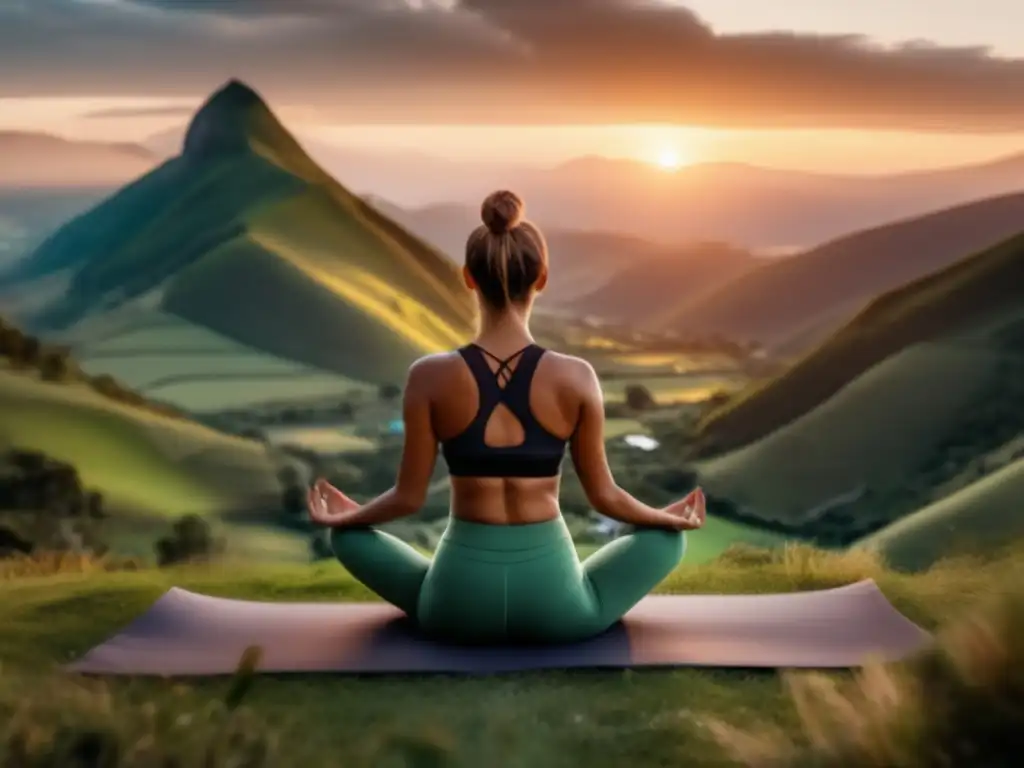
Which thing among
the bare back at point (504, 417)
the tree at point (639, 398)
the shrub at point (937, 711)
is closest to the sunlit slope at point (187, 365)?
the tree at point (639, 398)

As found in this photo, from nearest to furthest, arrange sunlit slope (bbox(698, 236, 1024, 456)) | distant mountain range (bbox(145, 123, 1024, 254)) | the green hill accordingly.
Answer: sunlit slope (bbox(698, 236, 1024, 456))
the green hill
distant mountain range (bbox(145, 123, 1024, 254))

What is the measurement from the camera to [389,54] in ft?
12.2

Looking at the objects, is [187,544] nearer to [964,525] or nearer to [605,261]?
[605,261]

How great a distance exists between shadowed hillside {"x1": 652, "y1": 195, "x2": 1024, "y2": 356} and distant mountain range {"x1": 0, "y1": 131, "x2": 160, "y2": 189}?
1.71 m

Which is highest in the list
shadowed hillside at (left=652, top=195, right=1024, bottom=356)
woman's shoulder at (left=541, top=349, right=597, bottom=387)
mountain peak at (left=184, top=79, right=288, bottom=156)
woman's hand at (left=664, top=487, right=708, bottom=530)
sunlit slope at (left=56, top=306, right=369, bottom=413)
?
mountain peak at (left=184, top=79, right=288, bottom=156)

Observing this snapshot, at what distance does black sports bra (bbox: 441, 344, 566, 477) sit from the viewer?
2.09 metres

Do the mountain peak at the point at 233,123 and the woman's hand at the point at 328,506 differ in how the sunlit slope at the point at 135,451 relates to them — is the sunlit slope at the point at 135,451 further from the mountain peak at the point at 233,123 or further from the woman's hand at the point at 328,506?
the woman's hand at the point at 328,506

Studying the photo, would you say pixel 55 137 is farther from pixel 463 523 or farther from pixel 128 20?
pixel 463 523

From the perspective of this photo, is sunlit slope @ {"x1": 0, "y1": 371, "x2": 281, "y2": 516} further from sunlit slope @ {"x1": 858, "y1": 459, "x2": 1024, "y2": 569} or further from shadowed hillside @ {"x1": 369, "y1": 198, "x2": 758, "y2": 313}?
sunlit slope @ {"x1": 858, "y1": 459, "x2": 1024, "y2": 569}

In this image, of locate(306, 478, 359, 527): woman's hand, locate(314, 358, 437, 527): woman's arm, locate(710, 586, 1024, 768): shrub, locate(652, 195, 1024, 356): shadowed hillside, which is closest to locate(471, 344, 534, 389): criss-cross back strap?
locate(314, 358, 437, 527): woman's arm

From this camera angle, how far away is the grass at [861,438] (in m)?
3.47

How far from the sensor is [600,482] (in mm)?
2180

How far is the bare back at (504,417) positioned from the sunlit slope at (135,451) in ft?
4.82

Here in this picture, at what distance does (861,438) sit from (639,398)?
64cm
